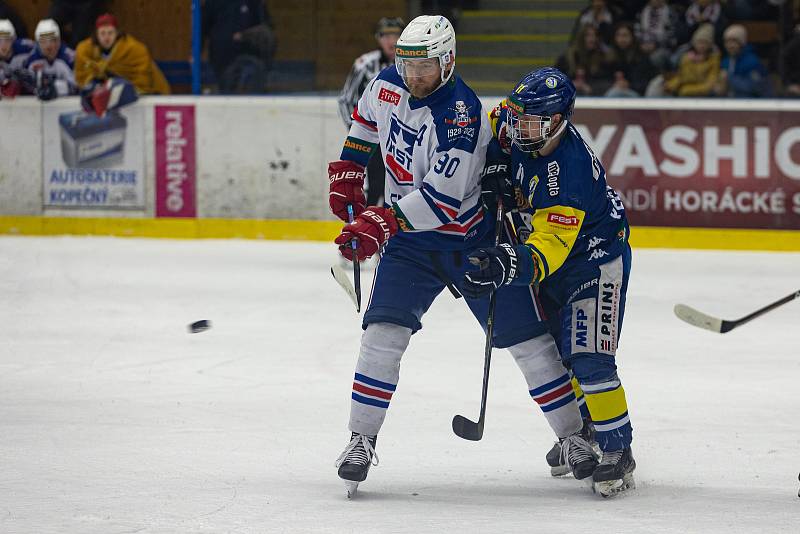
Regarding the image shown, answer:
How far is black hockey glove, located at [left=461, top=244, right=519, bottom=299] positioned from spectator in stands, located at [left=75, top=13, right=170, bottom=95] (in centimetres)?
638

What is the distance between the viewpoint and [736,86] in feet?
28.0

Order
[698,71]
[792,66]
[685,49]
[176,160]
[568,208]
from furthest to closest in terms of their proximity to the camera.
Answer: [176,160]
[685,49]
[698,71]
[792,66]
[568,208]

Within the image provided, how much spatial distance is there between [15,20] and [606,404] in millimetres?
7552

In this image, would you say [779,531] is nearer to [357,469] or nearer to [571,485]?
[571,485]

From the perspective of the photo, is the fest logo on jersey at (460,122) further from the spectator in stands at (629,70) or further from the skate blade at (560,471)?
the spectator in stands at (629,70)

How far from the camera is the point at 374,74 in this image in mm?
7617

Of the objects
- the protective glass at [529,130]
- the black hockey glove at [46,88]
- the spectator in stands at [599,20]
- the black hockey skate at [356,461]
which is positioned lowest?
the black hockey skate at [356,461]

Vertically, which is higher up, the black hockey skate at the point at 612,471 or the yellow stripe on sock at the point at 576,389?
the yellow stripe on sock at the point at 576,389

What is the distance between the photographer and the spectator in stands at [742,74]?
8500 mm

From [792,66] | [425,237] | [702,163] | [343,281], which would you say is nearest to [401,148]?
[425,237]

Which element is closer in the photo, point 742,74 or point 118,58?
point 742,74

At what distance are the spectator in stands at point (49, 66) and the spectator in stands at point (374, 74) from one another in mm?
2415

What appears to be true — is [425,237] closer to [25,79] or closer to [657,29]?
[657,29]

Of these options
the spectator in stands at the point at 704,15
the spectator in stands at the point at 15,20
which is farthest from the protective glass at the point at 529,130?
the spectator in stands at the point at 15,20
